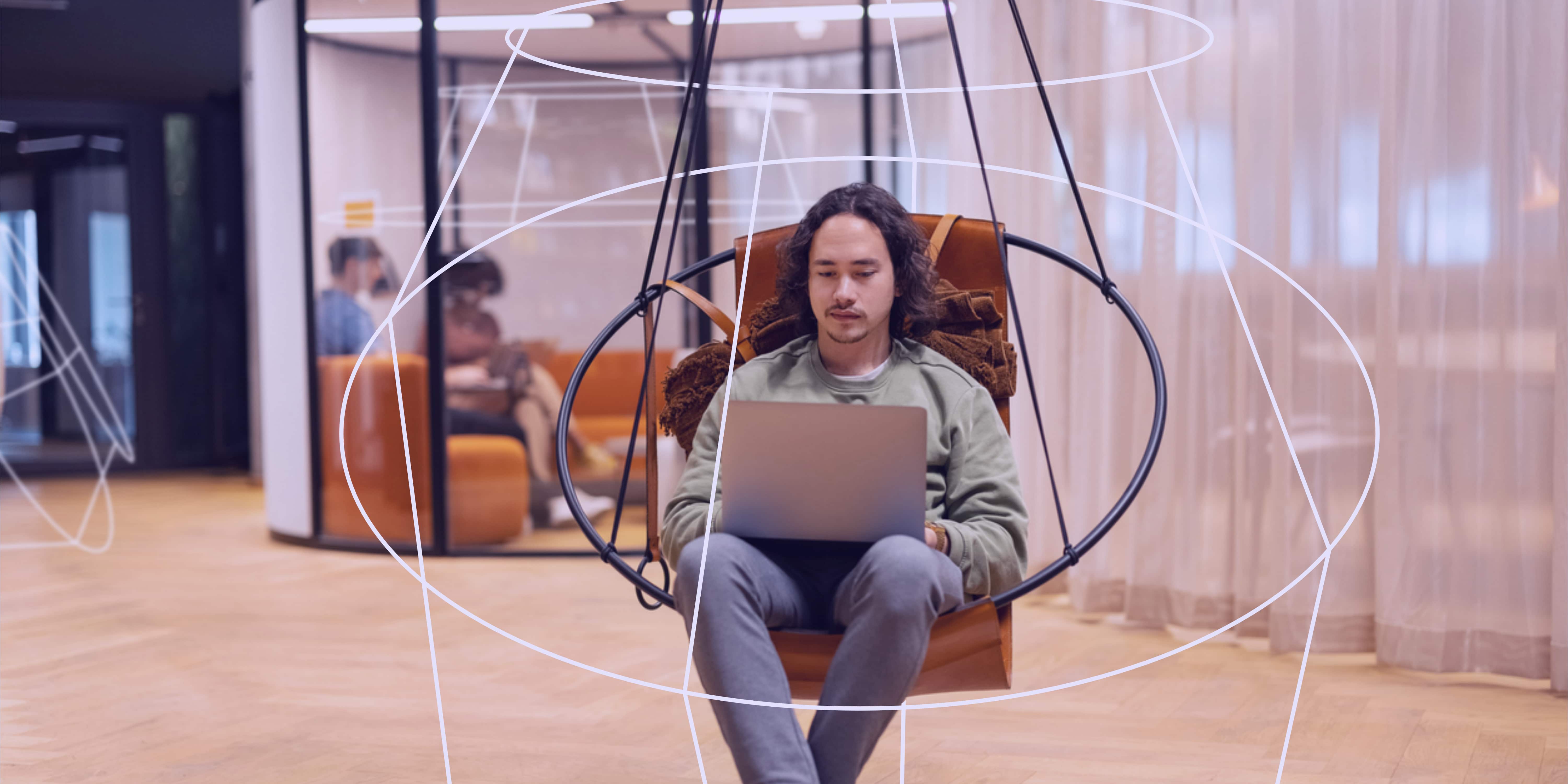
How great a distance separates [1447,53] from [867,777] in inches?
83.3

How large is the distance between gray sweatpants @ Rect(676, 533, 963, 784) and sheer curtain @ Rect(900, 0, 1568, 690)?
1.32 metres

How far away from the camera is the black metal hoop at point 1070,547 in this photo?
5.92 ft

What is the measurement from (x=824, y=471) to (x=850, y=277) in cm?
39

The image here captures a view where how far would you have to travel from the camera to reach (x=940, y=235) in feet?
7.39

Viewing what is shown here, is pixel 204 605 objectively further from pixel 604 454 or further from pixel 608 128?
pixel 608 128

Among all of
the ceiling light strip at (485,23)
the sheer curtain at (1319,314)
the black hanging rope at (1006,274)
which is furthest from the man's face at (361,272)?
the black hanging rope at (1006,274)

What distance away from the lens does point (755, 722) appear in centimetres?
169

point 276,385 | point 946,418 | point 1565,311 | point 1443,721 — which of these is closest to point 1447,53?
point 1565,311

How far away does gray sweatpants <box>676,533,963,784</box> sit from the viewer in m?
→ 1.69

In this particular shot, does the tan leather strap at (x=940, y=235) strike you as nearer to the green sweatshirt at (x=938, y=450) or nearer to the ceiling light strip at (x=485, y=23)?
the green sweatshirt at (x=938, y=450)

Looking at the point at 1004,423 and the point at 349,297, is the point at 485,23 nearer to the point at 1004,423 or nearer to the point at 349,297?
the point at 349,297

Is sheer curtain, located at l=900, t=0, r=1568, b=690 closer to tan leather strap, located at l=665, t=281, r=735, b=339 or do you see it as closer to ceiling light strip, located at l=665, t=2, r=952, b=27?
ceiling light strip, located at l=665, t=2, r=952, b=27
